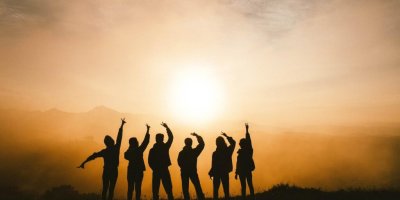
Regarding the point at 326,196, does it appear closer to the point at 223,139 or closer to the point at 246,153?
the point at 246,153

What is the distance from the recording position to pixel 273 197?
16547 mm

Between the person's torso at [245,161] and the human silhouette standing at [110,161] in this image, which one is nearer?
the human silhouette standing at [110,161]

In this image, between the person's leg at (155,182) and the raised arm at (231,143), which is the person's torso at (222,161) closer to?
the raised arm at (231,143)

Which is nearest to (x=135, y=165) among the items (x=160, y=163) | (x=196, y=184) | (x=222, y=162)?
(x=160, y=163)

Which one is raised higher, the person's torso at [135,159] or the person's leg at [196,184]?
the person's torso at [135,159]

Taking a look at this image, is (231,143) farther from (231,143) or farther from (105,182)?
(105,182)

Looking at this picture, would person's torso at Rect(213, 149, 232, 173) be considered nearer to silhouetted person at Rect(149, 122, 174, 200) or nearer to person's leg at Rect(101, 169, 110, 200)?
silhouetted person at Rect(149, 122, 174, 200)

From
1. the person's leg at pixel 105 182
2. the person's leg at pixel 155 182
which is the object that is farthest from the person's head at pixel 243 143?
the person's leg at pixel 105 182

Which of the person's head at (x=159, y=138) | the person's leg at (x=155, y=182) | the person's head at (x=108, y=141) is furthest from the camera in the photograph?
the person's head at (x=108, y=141)

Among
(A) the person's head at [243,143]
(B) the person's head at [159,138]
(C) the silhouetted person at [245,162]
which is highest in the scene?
(B) the person's head at [159,138]

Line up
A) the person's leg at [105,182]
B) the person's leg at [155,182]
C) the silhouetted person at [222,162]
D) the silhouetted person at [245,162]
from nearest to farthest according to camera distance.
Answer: the person's leg at [155,182]
the person's leg at [105,182]
the silhouetted person at [222,162]
the silhouetted person at [245,162]

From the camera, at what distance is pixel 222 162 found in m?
13.0

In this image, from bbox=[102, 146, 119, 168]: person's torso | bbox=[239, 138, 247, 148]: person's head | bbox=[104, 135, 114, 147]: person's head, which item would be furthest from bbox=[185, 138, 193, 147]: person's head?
bbox=[104, 135, 114, 147]: person's head

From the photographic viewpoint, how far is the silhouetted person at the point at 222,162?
1300 centimetres
